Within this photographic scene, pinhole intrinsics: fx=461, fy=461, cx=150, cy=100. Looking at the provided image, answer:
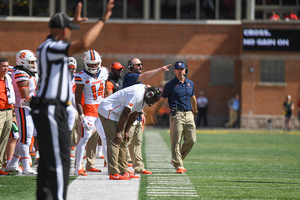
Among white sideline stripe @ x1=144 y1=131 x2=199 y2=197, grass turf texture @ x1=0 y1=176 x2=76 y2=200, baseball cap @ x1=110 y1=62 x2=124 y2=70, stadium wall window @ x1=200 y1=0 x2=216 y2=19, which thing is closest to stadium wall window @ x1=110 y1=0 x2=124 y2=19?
stadium wall window @ x1=200 y1=0 x2=216 y2=19

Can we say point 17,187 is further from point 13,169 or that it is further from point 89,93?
point 89,93

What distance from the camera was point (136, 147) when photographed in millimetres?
8445

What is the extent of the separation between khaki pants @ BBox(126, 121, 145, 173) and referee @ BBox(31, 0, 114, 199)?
364 cm

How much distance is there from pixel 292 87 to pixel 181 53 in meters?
6.75

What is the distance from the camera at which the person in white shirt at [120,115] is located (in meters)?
6.85

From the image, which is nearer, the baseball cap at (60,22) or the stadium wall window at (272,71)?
the baseball cap at (60,22)

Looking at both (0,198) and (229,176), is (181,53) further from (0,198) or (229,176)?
(0,198)

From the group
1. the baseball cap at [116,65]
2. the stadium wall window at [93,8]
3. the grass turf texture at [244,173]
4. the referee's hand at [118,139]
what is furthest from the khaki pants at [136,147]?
the stadium wall window at [93,8]

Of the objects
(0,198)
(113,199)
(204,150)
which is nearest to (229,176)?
(113,199)

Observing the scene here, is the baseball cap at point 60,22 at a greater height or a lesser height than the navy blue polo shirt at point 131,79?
greater

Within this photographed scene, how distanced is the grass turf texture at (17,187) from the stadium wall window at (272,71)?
68.9 ft

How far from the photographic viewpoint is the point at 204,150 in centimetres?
1308

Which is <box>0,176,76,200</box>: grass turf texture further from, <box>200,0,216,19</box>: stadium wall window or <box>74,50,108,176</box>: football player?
<box>200,0,216,19</box>: stadium wall window

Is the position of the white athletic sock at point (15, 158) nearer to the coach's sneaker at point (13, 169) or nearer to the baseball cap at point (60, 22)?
the coach's sneaker at point (13, 169)
